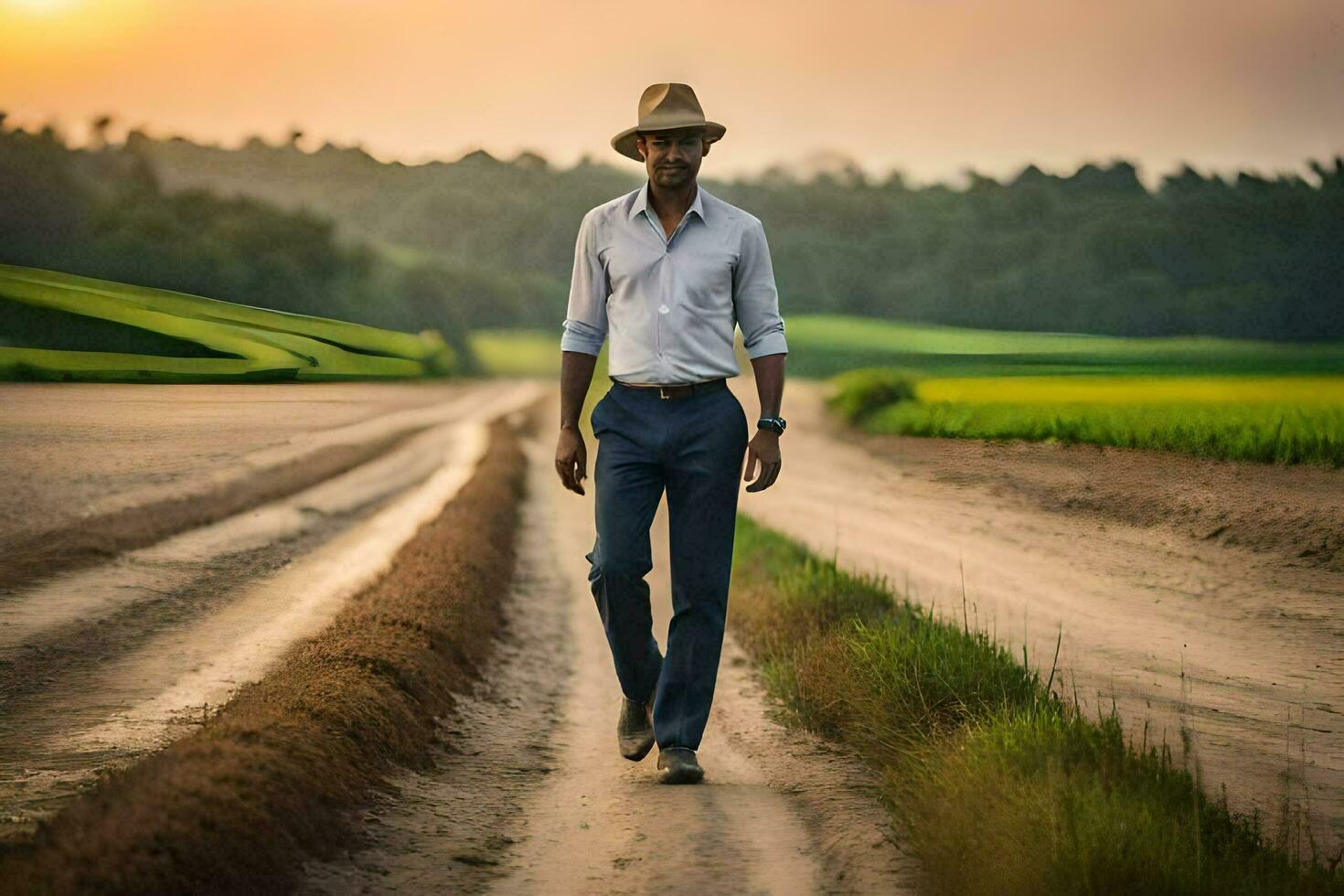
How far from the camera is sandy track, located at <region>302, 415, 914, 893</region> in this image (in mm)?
3762

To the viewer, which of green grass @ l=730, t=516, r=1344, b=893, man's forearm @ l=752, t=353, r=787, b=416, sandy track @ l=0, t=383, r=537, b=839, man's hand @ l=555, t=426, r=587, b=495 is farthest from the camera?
man's hand @ l=555, t=426, r=587, b=495

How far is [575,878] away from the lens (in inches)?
149

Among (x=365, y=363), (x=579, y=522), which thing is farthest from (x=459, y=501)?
(x=365, y=363)

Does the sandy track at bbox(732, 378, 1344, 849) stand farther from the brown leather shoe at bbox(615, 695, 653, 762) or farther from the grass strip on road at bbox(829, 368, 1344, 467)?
the brown leather shoe at bbox(615, 695, 653, 762)

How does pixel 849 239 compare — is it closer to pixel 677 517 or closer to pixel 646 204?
pixel 646 204

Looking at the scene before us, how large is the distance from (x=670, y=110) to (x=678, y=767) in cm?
229

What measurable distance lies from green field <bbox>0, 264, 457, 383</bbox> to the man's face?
150cm

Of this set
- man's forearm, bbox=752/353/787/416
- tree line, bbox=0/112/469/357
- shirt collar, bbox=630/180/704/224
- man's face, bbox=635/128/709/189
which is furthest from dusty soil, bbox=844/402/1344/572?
tree line, bbox=0/112/469/357

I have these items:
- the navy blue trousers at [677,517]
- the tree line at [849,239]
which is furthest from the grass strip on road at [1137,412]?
the navy blue trousers at [677,517]

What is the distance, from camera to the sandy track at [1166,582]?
415cm

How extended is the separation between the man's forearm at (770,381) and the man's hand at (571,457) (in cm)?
67

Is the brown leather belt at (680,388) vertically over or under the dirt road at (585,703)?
over

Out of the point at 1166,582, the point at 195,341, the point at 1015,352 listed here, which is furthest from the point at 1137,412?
the point at 195,341

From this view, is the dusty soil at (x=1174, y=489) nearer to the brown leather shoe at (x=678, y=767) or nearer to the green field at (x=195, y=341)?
the brown leather shoe at (x=678, y=767)
